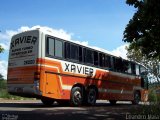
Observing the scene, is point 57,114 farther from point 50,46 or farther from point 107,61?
point 107,61

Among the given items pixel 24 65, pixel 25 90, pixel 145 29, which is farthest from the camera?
pixel 24 65

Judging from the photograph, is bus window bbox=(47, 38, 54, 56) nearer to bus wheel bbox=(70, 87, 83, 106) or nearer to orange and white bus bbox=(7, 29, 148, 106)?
orange and white bus bbox=(7, 29, 148, 106)

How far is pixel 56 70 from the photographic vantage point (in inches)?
621

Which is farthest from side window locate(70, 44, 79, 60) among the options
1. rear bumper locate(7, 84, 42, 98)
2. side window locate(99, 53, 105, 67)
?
rear bumper locate(7, 84, 42, 98)

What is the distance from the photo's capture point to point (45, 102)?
60.7 feet

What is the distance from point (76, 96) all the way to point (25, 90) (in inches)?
117

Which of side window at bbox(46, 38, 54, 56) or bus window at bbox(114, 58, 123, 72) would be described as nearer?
side window at bbox(46, 38, 54, 56)

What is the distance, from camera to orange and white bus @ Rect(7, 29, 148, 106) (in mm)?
15180

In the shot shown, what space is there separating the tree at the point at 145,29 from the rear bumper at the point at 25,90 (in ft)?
13.8

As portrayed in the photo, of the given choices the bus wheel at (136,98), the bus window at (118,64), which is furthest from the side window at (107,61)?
the bus wheel at (136,98)

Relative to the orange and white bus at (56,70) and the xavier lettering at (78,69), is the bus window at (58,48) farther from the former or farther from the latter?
the xavier lettering at (78,69)

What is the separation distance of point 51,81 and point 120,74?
762cm

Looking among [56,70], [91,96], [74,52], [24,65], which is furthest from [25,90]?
[91,96]

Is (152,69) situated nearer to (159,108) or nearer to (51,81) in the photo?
(51,81)
